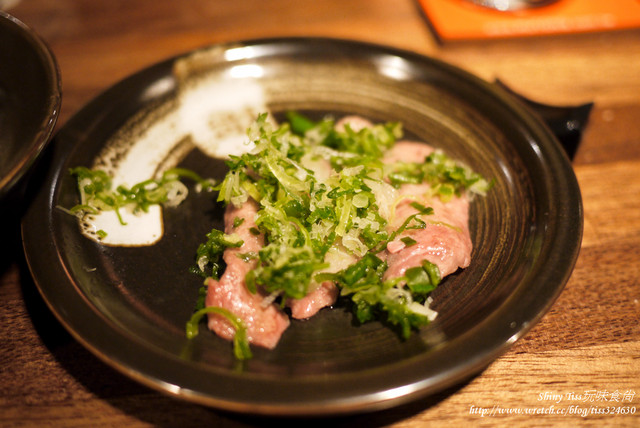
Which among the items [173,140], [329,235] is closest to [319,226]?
[329,235]

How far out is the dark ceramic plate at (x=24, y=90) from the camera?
191cm

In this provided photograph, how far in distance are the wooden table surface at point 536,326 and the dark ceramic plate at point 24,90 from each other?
1.67 feet

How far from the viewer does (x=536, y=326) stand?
2043 mm

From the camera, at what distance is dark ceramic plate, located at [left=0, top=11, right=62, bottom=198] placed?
1.91m

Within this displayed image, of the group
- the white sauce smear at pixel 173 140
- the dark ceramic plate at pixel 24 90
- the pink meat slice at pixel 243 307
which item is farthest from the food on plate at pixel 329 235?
the dark ceramic plate at pixel 24 90

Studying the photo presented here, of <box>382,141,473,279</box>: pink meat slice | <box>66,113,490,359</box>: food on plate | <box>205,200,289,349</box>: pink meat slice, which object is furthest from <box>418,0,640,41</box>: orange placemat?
<box>205,200,289,349</box>: pink meat slice

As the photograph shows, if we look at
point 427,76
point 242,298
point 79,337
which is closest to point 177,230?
point 242,298

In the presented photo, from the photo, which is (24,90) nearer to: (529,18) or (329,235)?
(329,235)

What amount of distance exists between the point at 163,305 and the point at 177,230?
0.45m

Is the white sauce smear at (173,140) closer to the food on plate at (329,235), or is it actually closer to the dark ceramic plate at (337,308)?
the dark ceramic plate at (337,308)

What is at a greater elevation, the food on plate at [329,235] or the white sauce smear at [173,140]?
the white sauce smear at [173,140]

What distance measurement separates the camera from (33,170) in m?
2.24

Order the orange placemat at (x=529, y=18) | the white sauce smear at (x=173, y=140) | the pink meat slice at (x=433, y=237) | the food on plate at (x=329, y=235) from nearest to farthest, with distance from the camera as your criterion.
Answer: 1. the food on plate at (x=329, y=235)
2. the pink meat slice at (x=433, y=237)
3. the white sauce smear at (x=173, y=140)
4. the orange placemat at (x=529, y=18)

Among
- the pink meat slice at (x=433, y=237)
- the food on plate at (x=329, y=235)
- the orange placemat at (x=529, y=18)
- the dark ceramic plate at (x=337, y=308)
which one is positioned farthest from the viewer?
the orange placemat at (x=529, y=18)
